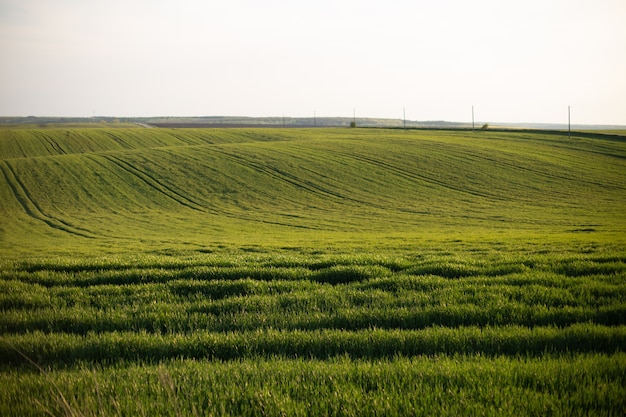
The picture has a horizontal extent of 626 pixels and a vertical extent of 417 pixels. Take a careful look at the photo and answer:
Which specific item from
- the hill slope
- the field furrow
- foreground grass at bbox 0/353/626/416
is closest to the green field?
foreground grass at bbox 0/353/626/416

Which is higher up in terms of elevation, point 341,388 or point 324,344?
point 341,388

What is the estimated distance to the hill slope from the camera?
90.0 feet

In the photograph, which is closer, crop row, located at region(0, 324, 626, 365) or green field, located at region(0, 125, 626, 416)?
green field, located at region(0, 125, 626, 416)

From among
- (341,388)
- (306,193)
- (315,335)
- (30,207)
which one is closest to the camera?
(341,388)

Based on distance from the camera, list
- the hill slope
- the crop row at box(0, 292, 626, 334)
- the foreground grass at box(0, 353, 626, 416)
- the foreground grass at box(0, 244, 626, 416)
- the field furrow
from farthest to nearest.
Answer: the field furrow
the hill slope
the crop row at box(0, 292, 626, 334)
the foreground grass at box(0, 244, 626, 416)
the foreground grass at box(0, 353, 626, 416)

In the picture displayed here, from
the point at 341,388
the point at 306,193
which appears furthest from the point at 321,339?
the point at 306,193

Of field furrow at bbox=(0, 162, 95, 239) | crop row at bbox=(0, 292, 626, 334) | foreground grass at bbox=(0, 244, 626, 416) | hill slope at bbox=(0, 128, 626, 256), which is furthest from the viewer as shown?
field furrow at bbox=(0, 162, 95, 239)

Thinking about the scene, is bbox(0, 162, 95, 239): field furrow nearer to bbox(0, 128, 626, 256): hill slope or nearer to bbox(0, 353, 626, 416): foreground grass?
bbox(0, 128, 626, 256): hill slope

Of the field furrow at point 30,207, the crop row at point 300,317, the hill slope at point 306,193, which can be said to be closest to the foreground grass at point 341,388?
the crop row at point 300,317

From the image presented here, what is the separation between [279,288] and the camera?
8312 mm

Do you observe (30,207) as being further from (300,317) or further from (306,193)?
(300,317)

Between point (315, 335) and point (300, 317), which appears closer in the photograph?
point (315, 335)

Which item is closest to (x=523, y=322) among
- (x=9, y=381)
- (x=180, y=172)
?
(x=9, y=381)

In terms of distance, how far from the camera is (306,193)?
42.8m
